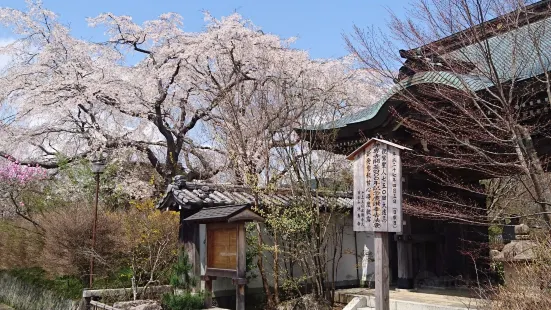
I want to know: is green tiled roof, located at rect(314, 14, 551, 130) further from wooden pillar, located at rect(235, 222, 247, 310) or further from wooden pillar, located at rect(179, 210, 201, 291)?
wooden pillar, located at rect(179, 210, 201, 291)

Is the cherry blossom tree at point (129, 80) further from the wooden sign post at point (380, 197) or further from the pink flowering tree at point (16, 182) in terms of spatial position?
the wooden sign post at point (380, 197)

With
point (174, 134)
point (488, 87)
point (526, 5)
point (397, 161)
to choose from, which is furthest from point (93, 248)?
point (526, 5)

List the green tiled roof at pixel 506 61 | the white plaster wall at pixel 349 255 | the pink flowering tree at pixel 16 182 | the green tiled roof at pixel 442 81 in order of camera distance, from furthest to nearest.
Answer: the pink flowering tree at pixel 16 182
the white plaster wall at pixel 349 255
the green tiled roof at pixel 442 81
the green tiled roof at pixel 506 61

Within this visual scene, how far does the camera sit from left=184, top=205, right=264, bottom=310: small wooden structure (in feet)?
28.6

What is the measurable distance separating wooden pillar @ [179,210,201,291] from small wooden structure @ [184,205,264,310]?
809 millimetres

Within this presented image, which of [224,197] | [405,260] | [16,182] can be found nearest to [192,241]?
[224,197]

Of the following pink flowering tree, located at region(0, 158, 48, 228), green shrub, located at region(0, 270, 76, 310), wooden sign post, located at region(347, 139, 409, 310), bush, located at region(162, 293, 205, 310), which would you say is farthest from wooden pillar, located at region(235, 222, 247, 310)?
pink flowering tree, located at region(0, 158, 48, 228)

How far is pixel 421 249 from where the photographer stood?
1148 cm

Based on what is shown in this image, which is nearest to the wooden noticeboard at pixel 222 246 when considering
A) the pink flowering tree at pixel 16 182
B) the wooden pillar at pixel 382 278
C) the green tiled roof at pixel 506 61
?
the wooden pillar at pixel 382 278

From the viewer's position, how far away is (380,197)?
22.8ft

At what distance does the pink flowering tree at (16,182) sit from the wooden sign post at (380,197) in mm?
13678

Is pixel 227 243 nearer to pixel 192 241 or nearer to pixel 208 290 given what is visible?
pixel 208 290

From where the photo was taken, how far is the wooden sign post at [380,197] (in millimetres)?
6754

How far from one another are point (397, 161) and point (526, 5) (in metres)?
2.72
